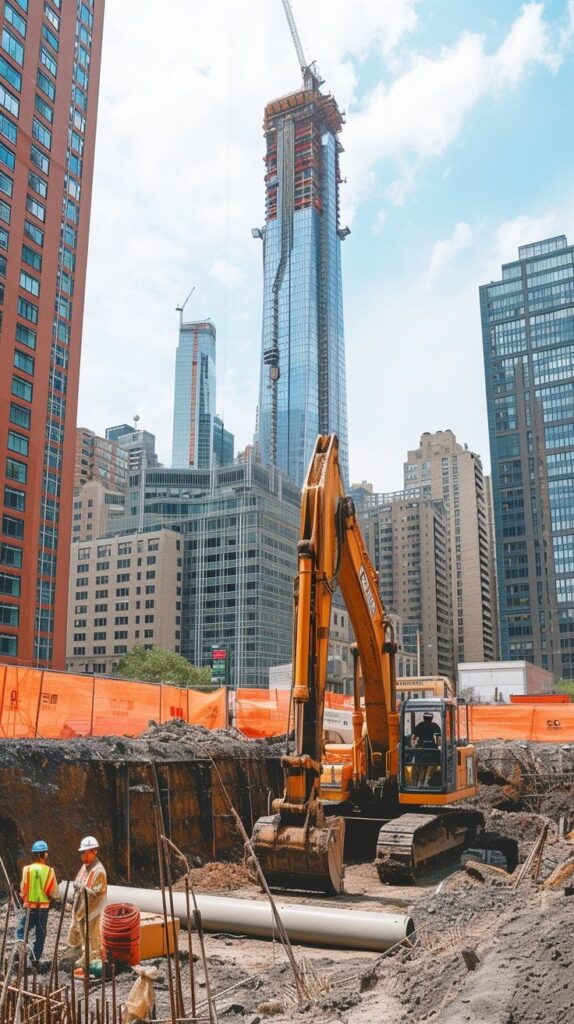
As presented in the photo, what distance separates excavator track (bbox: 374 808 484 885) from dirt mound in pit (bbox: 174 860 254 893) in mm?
2335

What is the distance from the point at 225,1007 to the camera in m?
8.23

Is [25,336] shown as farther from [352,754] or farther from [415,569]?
[415,569]

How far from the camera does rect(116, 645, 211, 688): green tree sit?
82875mm

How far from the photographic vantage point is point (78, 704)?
19.2 meters

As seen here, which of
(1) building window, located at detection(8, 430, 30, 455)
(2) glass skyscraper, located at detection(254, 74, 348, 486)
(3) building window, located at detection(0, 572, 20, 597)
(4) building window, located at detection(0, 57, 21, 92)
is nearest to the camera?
(3) building window, located at detection(0, 572, 20, 597)

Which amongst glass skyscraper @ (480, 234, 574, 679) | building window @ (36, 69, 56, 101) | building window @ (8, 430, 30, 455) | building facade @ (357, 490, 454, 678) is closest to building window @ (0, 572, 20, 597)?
building window @ (8, 430, 30, 455)

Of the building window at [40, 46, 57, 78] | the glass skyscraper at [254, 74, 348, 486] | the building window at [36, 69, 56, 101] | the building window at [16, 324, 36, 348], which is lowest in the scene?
the building window at [16, 324, 36, 348]

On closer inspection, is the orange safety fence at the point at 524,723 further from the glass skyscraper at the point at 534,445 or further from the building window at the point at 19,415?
the glass skyscraper at the point at 534,445

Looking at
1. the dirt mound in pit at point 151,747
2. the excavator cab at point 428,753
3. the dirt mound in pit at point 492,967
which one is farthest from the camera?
the excavator cab at point 428,753

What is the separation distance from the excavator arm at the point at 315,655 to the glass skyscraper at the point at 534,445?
132m

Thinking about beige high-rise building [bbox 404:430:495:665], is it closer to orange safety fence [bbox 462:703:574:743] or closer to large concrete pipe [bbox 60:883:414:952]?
orange safety fence [bbox 462:703:574:743]

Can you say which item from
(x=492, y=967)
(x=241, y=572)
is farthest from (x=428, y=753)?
(x=241, y=572)

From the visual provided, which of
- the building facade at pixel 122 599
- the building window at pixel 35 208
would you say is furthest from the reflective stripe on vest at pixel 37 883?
the building facade at pixel 122 599

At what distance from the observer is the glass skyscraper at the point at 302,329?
187m
